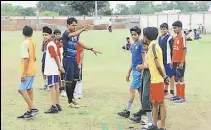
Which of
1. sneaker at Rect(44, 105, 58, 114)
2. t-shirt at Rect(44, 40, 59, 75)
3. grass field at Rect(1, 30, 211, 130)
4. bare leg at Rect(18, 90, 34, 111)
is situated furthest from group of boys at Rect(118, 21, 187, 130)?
bare leg at Rect(18, 90, 34, 111)

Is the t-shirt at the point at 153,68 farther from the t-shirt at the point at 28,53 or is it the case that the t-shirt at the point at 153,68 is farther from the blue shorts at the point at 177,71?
the blue shorts at the point at 177,71

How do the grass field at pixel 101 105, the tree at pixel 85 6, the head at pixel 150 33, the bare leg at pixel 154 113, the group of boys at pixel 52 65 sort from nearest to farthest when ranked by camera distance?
the head at pixel 150 33 → the bare leg at pixel 154 113 → the grass field at pixel 101 105 → the group of boys at pixel 52 65 → the tree at pixel 85 6

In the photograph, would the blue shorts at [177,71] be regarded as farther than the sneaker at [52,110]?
Yes

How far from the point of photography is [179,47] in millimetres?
8906

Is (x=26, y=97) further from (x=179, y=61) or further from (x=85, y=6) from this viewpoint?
(x=85, y=6)


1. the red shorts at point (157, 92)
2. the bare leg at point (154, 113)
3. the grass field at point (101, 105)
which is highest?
the red shorts at point (157, 92)

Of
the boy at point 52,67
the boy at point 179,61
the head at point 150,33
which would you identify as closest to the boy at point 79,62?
the boy at point 52,67

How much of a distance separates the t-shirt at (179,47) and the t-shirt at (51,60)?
2.78 m

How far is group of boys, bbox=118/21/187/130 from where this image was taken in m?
6.15

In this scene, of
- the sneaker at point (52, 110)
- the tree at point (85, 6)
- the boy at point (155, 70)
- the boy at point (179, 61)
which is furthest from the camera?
the tree at point (85, 6)

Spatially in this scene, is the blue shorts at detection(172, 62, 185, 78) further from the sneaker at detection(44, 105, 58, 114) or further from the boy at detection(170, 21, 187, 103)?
the sneaker at detection(44, 105, 58, 114)

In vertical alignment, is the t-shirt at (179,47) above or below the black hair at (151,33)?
below

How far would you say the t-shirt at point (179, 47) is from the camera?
885 cm

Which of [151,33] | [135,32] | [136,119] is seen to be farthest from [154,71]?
[136,119]
